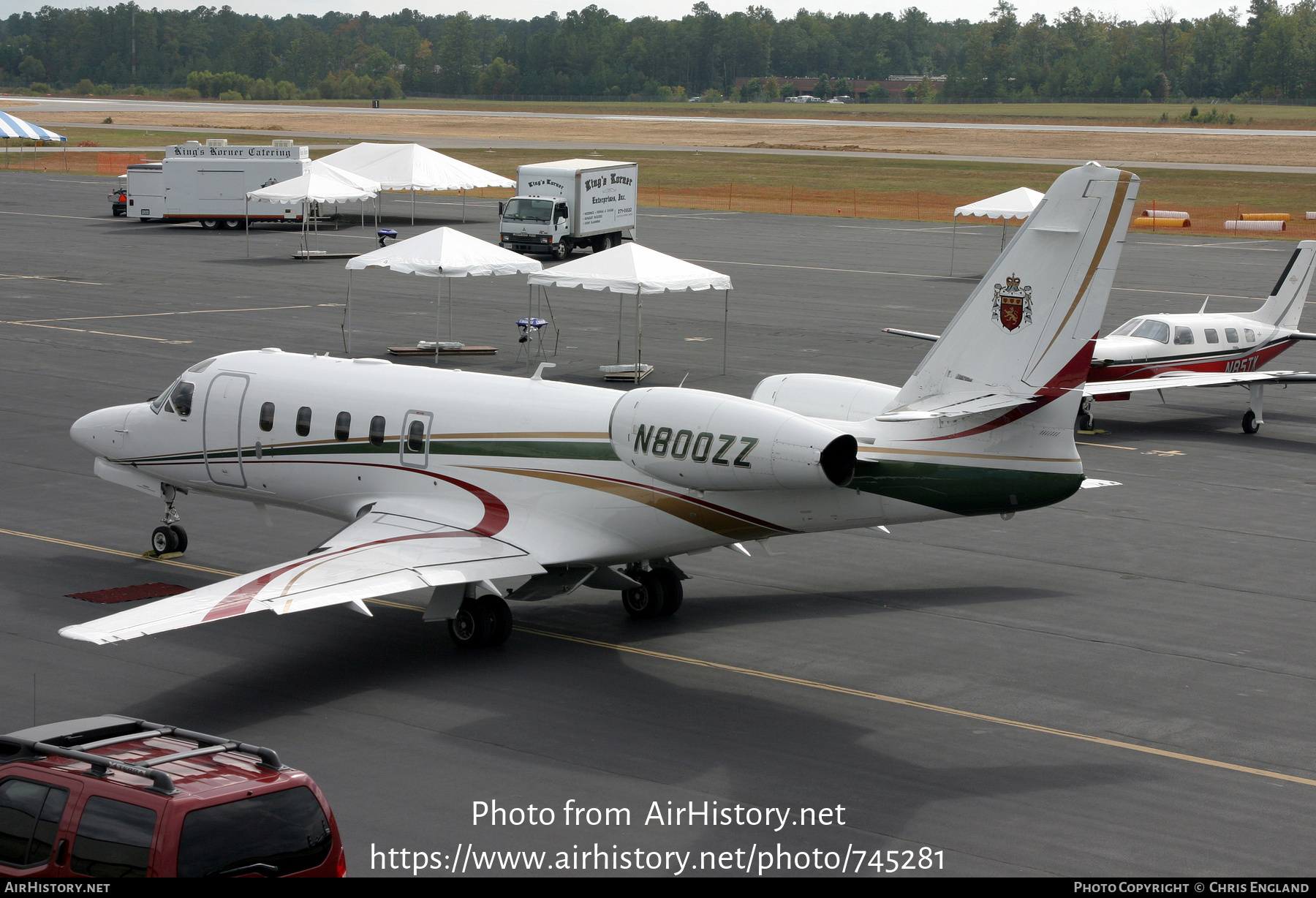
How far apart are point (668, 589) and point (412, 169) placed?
201 feet

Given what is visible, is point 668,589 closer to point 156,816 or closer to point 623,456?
point 623,456

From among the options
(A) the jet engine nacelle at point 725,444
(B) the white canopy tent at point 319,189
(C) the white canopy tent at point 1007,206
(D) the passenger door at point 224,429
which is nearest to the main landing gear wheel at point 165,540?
(D) the passenger door at point 224,429

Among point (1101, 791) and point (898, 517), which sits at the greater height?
point (898, 517)

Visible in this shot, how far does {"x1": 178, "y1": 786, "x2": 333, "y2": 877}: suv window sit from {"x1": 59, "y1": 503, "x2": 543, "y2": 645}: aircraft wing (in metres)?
5.29

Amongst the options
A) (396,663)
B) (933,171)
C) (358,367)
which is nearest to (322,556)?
(396,663)

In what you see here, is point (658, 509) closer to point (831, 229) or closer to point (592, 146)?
point (831, 229)

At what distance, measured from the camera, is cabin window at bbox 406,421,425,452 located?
21016mm

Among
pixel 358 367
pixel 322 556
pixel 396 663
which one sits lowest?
pixel 396 663

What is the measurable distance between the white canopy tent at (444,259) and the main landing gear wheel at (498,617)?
23.3 m

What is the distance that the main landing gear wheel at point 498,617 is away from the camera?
64.5ft

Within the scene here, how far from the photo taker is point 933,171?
123188 mm

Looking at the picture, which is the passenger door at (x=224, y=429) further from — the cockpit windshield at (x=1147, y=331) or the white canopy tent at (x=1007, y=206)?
the white canopy tent at (x=1007, y=206)

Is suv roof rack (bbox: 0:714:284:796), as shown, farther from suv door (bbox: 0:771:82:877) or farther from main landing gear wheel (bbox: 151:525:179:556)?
main landing gear wheel (bbox: 151:525:179:556)

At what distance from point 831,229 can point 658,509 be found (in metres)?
70.1
